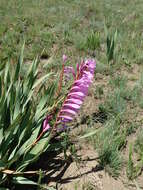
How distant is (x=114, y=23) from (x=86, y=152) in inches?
224

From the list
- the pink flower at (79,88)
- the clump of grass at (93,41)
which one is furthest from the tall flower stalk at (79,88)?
the clump of grass at (93,41)

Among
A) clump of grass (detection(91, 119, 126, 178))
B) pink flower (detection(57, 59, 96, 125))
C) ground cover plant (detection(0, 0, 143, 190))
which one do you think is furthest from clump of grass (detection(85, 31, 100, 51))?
pink flower (detection(57, 59, 96, 125))

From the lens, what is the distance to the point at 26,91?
266 cm

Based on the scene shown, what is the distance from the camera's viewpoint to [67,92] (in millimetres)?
2176

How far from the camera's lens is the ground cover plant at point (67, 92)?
2412 mm

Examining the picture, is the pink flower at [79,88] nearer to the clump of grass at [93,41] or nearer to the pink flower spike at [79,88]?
the pink flower spike at [79,88]

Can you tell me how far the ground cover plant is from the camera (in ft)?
7.91

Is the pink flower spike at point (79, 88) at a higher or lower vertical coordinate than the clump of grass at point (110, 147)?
higher

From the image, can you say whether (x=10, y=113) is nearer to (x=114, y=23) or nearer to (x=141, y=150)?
(x=141, y=150)

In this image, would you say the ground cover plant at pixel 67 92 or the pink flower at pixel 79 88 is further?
the ground cover plant at pixel 67 92

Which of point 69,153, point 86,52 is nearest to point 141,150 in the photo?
point 69,153

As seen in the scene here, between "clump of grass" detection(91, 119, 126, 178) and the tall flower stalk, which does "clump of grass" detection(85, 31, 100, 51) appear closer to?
"clump of grass" detection(91, 119, 126, 178)

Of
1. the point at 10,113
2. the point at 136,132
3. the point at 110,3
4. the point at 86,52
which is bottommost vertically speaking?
the point at 136,132

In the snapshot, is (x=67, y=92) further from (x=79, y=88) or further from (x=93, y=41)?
(x=93, y=41)
